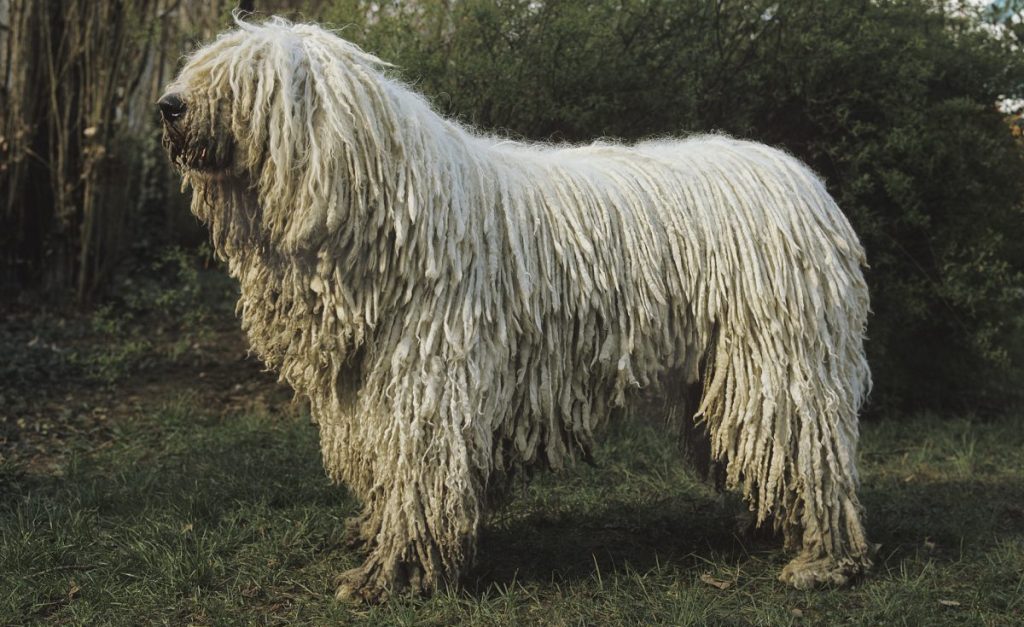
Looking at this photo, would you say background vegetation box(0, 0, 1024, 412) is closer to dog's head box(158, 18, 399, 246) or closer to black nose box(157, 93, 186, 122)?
dog's head box(158, 18, 399, 246)

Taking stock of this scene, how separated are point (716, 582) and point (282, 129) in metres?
2.09

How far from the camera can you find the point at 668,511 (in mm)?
4430

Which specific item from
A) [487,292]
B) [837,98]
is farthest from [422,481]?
[837,98]

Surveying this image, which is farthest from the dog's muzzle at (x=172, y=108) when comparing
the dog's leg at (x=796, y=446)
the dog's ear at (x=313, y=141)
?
the dog's leg at (x=796, y=446)

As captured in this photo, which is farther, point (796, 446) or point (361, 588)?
point (796, 446)

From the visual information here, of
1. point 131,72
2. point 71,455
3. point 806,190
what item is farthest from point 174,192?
point 806,190

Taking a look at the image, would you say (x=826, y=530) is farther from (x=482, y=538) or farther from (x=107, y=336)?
(x=107, y=336)

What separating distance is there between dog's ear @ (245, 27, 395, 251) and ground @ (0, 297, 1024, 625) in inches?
48.7

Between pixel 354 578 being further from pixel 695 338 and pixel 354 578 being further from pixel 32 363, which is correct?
pixel 32 363

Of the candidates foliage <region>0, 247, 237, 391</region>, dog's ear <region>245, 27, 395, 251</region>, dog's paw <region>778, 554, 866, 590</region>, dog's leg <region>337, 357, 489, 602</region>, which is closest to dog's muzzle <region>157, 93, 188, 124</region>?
dog's ear <region>245, 27, 395, 251</region>

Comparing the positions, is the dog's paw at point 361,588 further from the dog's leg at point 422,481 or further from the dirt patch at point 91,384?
the dirt patch at point 91,384

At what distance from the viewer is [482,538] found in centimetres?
400

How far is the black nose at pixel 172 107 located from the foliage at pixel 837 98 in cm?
220

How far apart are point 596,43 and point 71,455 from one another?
3215 mm
